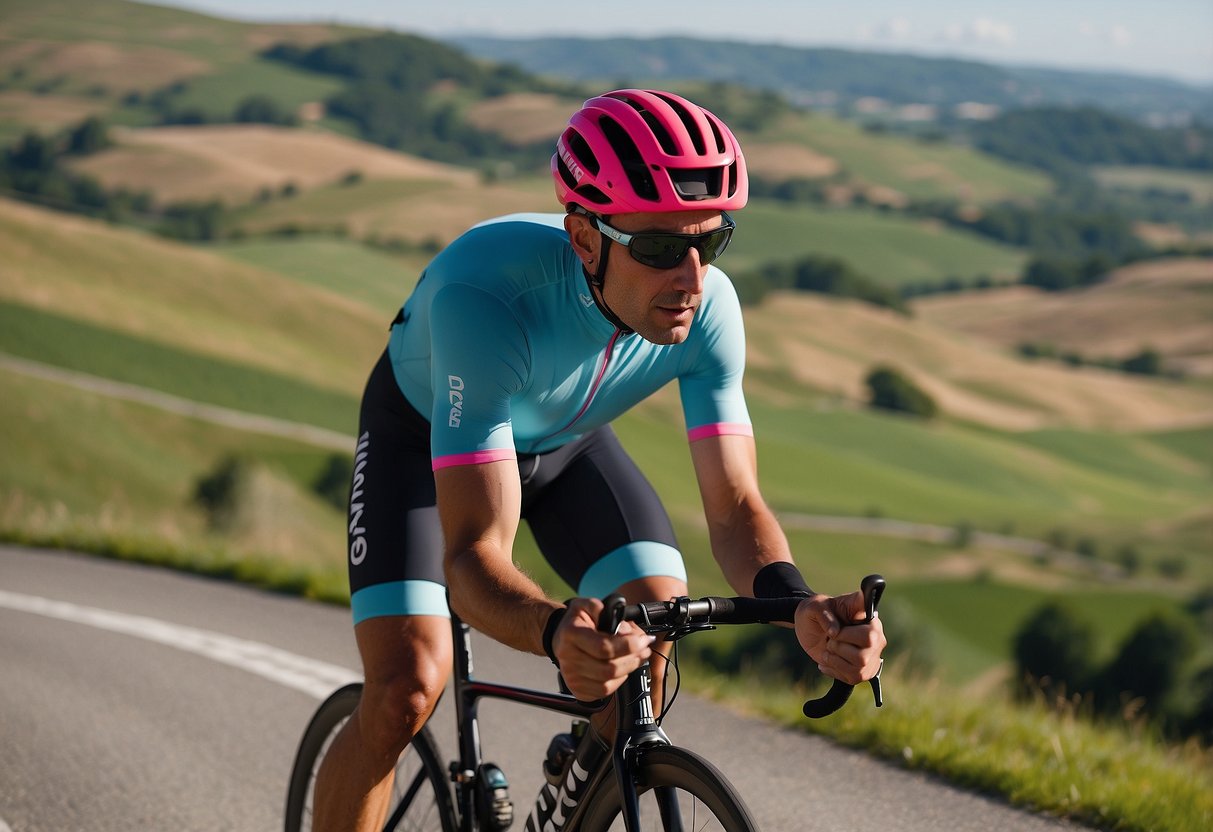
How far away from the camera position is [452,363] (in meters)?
2.86

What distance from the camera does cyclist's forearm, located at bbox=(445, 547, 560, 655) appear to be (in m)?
2.39

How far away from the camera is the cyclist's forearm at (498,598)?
7.84ft

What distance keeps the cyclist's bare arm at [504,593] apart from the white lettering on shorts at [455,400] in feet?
0.35

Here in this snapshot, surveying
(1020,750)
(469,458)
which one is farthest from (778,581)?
(1020,750)

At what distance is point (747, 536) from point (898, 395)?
A: 8983cm

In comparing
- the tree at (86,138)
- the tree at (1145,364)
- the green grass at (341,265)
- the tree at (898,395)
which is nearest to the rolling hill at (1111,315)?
the tree at (1145,364)

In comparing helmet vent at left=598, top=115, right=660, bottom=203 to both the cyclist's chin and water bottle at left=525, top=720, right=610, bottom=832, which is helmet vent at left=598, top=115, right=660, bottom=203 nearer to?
the cyclist's chin

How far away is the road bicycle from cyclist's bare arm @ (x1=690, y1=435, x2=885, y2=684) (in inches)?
2.5

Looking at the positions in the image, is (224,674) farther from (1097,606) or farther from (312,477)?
(1097,606)

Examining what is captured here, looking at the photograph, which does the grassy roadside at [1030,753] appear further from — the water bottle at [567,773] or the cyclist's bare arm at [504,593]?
the cyclist's bare arm at [504,593]

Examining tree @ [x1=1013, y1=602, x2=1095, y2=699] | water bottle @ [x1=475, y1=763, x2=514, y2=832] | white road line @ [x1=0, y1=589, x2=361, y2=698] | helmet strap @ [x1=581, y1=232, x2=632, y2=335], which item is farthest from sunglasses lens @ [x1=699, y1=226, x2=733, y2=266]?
tree @ [x1=1013, y1=602, x2=1095, y2=699]

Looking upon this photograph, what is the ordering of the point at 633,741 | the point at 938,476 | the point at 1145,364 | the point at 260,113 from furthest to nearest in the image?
1. the point at 260,113
2. the point at 1145,364
3. the point at 938,476
4. the point at 633,741

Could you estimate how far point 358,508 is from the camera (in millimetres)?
3348

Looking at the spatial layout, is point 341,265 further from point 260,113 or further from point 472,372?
point 472,372
